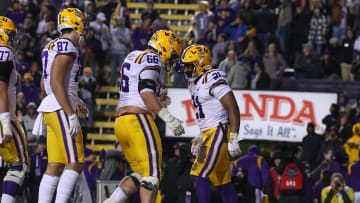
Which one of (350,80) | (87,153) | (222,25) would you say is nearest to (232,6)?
(222,25)

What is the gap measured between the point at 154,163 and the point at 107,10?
48.1 ft

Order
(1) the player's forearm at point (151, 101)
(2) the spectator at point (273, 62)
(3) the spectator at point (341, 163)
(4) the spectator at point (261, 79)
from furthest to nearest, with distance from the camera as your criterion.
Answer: (2) the spectator at point (273, 62)
(4) the spectator at point (261, 79)
(3) the spectator at point (341, 163)
(1) the player's forearm at point (151, 101)

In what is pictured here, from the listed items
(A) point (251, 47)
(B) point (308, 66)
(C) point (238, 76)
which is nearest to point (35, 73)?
(C) point (238, 76)

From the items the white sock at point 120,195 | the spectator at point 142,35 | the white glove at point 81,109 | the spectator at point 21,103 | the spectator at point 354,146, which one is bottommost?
the spectator at point 354,146

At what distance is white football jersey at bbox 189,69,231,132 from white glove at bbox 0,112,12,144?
96.4 inches

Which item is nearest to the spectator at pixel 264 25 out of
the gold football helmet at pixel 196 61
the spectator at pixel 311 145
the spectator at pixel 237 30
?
the spectator at pixel 237 30

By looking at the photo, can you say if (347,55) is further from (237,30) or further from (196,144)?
(196,144)

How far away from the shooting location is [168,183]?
574 inches

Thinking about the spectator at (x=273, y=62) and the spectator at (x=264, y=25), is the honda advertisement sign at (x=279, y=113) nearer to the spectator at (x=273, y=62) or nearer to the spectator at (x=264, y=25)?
the spectator at (x=273, y=62)

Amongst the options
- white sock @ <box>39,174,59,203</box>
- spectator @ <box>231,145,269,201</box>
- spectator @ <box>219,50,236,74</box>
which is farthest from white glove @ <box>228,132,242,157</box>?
spectator @ <box>219,50,236,74</box>

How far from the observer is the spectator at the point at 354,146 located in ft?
51.0

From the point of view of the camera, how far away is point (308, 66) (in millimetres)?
20328

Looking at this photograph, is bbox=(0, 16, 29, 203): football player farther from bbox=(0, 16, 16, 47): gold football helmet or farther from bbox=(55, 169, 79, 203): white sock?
bbox=(55, 169, 79, 203): white sock

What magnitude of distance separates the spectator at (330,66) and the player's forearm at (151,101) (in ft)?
41.3
